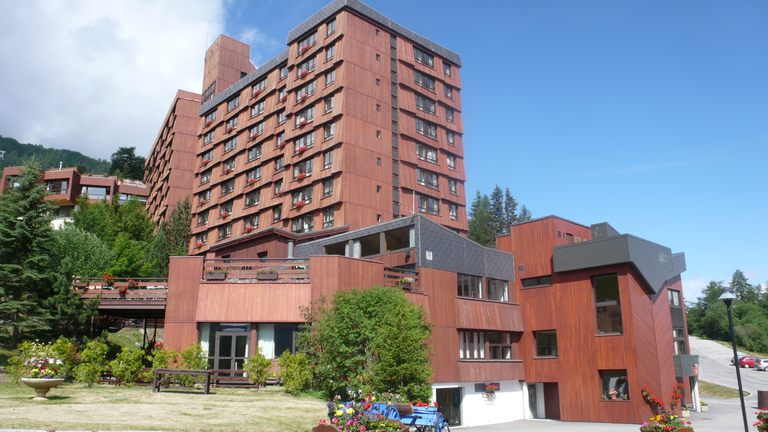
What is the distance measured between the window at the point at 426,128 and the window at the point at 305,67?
11.9 metres

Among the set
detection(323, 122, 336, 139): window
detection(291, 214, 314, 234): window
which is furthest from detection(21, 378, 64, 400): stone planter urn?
detection(323, 122, 336, 139): window

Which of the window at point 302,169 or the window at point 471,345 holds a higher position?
the window at point 302,169

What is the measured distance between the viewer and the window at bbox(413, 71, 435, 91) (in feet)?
205

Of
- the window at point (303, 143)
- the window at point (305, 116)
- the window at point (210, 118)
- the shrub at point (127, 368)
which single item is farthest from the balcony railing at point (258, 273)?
the window at point (210, 118)

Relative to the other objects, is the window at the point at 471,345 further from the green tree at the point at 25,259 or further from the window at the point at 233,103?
the window at the point at 233,103

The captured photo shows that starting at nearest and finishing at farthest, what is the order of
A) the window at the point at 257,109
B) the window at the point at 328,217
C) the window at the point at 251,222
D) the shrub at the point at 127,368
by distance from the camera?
the shrub at the point at 127,368 → the window at the point at 328,217 → the window at the point at 251,222 → the window at the point at 257,109

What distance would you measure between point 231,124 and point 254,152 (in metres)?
7.82

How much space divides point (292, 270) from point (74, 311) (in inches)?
476

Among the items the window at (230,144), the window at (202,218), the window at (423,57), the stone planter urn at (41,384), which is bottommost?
the stone planter urn at (41,384)

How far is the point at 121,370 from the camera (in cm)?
2741

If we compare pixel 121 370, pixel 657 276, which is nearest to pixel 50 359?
pixel 121 370

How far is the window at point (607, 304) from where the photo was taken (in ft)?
116

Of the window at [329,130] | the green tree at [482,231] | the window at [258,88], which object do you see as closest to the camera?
the window at [329,130]

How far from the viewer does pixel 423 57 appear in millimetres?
64000
